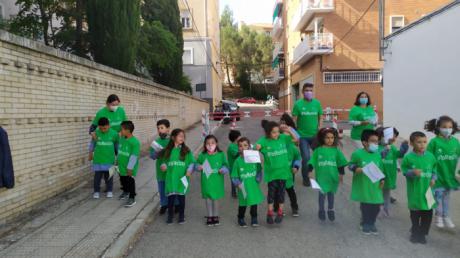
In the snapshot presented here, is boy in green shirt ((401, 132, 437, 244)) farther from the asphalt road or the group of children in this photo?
the asphalt road

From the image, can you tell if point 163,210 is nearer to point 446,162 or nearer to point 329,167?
point 329,167

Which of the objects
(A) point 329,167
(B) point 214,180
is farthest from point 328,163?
(B) point 214,180

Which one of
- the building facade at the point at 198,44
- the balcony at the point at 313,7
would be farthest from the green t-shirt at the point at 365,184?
the building facade at the point at 198,44

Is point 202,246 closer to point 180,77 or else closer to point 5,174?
point 5,174

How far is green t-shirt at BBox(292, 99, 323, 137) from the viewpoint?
26.7 ft

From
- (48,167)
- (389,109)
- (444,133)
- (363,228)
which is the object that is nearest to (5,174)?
(48,167)

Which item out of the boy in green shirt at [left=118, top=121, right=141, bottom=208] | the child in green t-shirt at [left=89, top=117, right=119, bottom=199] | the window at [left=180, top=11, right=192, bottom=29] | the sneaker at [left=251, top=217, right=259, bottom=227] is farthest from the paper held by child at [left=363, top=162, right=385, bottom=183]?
the window at [left=180, top=11, right=192, bottom=29]

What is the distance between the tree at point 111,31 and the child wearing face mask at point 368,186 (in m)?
8.60

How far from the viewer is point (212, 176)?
6035mm

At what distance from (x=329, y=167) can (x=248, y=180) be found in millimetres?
1166

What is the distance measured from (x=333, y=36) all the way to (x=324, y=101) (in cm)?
427

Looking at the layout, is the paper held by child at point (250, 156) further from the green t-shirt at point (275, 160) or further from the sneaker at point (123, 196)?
the sneaker at point (123, 196)

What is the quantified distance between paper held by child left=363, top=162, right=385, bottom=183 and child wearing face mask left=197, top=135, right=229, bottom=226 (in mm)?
1883

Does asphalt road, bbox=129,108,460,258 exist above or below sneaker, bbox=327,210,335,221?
below
